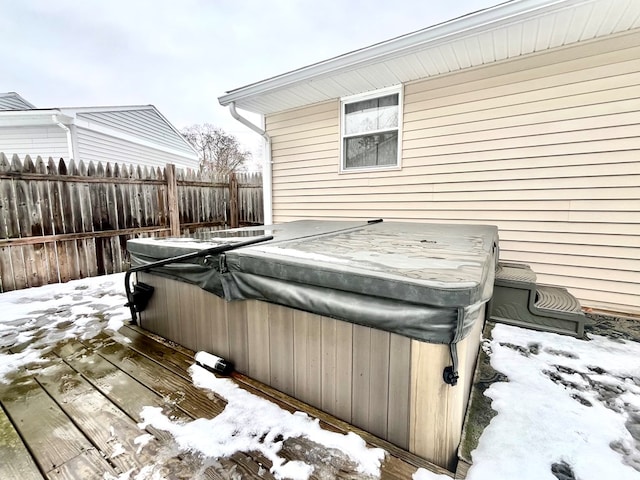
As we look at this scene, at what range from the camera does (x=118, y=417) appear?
1417 millimetres

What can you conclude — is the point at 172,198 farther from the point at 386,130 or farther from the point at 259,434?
the point at 259,434

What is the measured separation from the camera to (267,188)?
537 cm

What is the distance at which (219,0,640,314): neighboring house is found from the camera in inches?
110

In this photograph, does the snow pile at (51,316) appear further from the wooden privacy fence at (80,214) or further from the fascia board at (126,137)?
the fascia board at (126,137)

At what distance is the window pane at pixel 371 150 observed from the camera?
4.14 metres

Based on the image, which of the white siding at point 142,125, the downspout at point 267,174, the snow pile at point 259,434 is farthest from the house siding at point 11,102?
the snow pile at point 259,434

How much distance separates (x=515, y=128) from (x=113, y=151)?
9756 mm

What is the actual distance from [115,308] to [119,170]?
261 centimetres

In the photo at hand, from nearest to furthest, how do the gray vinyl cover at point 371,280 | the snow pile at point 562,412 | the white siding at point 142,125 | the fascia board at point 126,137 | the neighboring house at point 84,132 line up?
the gray vinyl cover at point 371,280
the snow pile at point 562,412
the neighboring house at point 84,132
the fascia board at point 126,137
the white siding at point 142,125

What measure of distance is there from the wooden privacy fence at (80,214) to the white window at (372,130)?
317 cm

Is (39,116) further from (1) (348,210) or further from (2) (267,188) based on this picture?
(1) (348,210)

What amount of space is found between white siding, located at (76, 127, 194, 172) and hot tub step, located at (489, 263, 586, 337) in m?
9.30

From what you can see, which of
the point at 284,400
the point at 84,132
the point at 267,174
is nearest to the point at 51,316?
the point at 284,400

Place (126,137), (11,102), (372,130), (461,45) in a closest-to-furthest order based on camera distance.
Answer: (461,45) < (372,130) < (126,137) < (11,102)
